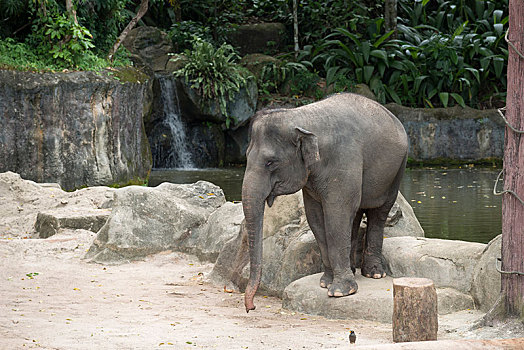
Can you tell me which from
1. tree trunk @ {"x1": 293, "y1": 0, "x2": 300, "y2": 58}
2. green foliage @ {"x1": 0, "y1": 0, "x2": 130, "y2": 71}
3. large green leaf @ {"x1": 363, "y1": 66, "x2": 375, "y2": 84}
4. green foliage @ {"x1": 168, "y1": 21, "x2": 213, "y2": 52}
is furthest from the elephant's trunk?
tree trunk @ {"x1": 293, "y1": 0, "x2": 300, "y2": 58}

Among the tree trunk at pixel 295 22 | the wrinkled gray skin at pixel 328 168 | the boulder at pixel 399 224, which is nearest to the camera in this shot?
the wrinkled gray skin at pixel 328 168

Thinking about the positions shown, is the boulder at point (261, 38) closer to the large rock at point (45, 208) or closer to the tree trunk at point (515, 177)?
the large rock at point (45, 208)

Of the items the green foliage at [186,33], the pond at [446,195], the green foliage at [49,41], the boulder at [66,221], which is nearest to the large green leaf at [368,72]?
the pond at [446,195]

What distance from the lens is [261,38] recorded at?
912 inches

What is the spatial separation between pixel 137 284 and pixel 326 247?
2.10 metres

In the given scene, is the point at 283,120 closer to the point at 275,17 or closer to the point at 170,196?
the point at 170,196

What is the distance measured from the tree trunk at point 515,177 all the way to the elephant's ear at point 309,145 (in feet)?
4.96

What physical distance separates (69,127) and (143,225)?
17.3ft

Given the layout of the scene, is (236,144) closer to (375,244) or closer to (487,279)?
(375,244)

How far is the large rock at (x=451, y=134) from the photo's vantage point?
1845 cm

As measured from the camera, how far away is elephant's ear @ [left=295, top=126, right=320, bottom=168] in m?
6.03

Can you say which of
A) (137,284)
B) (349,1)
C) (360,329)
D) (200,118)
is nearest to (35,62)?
(200,118)

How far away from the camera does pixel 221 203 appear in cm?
970

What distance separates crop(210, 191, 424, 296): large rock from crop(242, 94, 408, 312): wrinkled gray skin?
517mm
